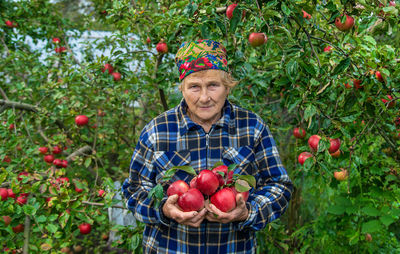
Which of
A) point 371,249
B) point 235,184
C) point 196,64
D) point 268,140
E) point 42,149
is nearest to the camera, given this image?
point 235,184

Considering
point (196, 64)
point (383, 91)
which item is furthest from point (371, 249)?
point (196, 64)

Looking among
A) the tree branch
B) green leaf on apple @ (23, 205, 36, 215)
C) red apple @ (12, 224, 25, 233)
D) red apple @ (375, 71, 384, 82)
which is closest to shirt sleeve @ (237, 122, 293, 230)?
red apple @ (375, 71, 384, 82)

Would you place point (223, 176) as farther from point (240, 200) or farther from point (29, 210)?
point (29, 210)

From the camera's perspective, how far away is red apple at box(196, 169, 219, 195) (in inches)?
47.8

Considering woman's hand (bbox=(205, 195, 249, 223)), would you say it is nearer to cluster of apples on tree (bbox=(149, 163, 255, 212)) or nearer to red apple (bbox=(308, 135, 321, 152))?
A: cluster of apples on tree (bbox=(149, 163, 255, 212))

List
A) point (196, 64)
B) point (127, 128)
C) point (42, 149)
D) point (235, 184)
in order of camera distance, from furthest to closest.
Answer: point (127, 128)
point (42, 149)
point (196, 64)
point (235, 184)

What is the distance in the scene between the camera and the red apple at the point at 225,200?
1.20 m

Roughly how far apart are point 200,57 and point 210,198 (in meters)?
0.58

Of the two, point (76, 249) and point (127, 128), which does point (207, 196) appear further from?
point (76, 249)

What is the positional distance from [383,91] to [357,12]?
1.38ft

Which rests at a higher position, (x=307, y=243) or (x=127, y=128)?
(x=127, y=128)

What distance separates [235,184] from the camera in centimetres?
117

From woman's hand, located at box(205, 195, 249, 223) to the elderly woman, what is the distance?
5 centimetres

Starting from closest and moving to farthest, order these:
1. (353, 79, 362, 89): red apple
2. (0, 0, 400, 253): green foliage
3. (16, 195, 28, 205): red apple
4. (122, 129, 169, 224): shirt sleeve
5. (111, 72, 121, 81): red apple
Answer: (122, 129, 169, 224): shirt sleeve → (0, 0, 400, 253): green foliage → (353, 79, 362, 89): red apple → (16, 195, 28, 205): red apple → (111, 72, 121, 81): red apple
